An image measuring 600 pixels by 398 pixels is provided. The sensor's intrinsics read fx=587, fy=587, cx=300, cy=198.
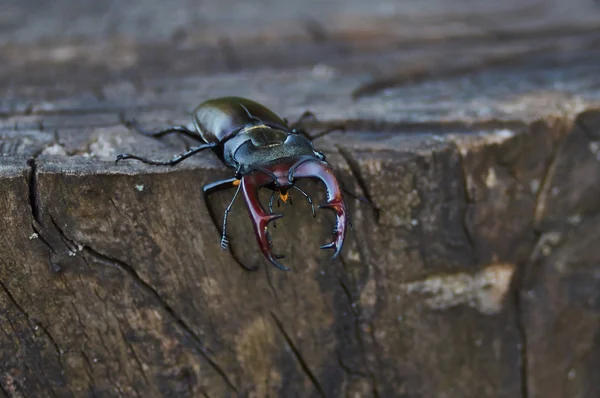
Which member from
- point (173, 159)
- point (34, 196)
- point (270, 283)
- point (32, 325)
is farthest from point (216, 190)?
point (32, 325)

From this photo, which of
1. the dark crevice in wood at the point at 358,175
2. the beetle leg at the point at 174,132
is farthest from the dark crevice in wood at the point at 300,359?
the beetle leg at the point at 174,132

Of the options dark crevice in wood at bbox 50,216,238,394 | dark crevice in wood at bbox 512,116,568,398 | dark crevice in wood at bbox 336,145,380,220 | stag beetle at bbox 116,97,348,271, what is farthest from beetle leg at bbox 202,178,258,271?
dark crevice in wood at bbox 512,116,568,398

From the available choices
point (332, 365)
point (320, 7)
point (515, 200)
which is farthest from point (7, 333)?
point (320, 7)

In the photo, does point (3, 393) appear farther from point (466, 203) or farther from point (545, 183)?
point (545, 183)

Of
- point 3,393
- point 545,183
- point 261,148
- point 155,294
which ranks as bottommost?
point 3,393

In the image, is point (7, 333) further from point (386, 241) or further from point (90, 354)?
point (386, 241)

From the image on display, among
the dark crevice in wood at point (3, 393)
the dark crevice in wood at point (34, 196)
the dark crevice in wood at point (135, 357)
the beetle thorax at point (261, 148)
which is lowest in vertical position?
the dark crevice in wood at point (3, 393)

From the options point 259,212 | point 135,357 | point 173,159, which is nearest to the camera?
point 259,212

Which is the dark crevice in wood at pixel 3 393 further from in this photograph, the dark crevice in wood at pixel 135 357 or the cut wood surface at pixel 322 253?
the dark crevice in wood at pixel 135 357

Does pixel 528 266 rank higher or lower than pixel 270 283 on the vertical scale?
higher
